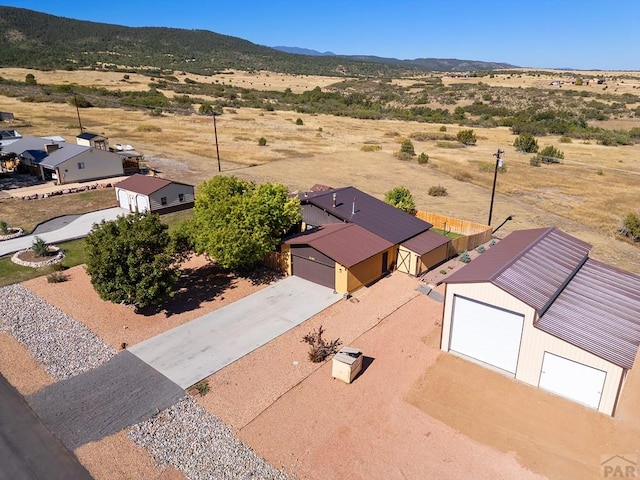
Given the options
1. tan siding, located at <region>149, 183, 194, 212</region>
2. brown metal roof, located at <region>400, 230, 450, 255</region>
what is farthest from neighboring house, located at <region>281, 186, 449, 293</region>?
tan siding, located at <region>149, 183, 194, 212</region>

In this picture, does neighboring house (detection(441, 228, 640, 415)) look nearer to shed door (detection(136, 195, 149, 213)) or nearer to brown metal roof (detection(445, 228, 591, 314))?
brown metal roof (detection(445, 228, 591, 314))

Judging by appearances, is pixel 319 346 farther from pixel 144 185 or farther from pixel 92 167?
pixel 92 167

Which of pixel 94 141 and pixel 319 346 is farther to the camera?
pixel 94 141

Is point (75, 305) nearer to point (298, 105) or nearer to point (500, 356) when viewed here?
point (500, 356)

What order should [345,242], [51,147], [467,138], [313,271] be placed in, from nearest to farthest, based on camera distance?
[313,271], [345,242], [51,147], [467,138]

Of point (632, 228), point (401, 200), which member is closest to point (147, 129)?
point (401, 200)

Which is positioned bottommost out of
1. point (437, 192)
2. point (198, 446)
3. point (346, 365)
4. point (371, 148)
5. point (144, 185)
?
point (198, 446)

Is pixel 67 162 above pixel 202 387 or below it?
above
